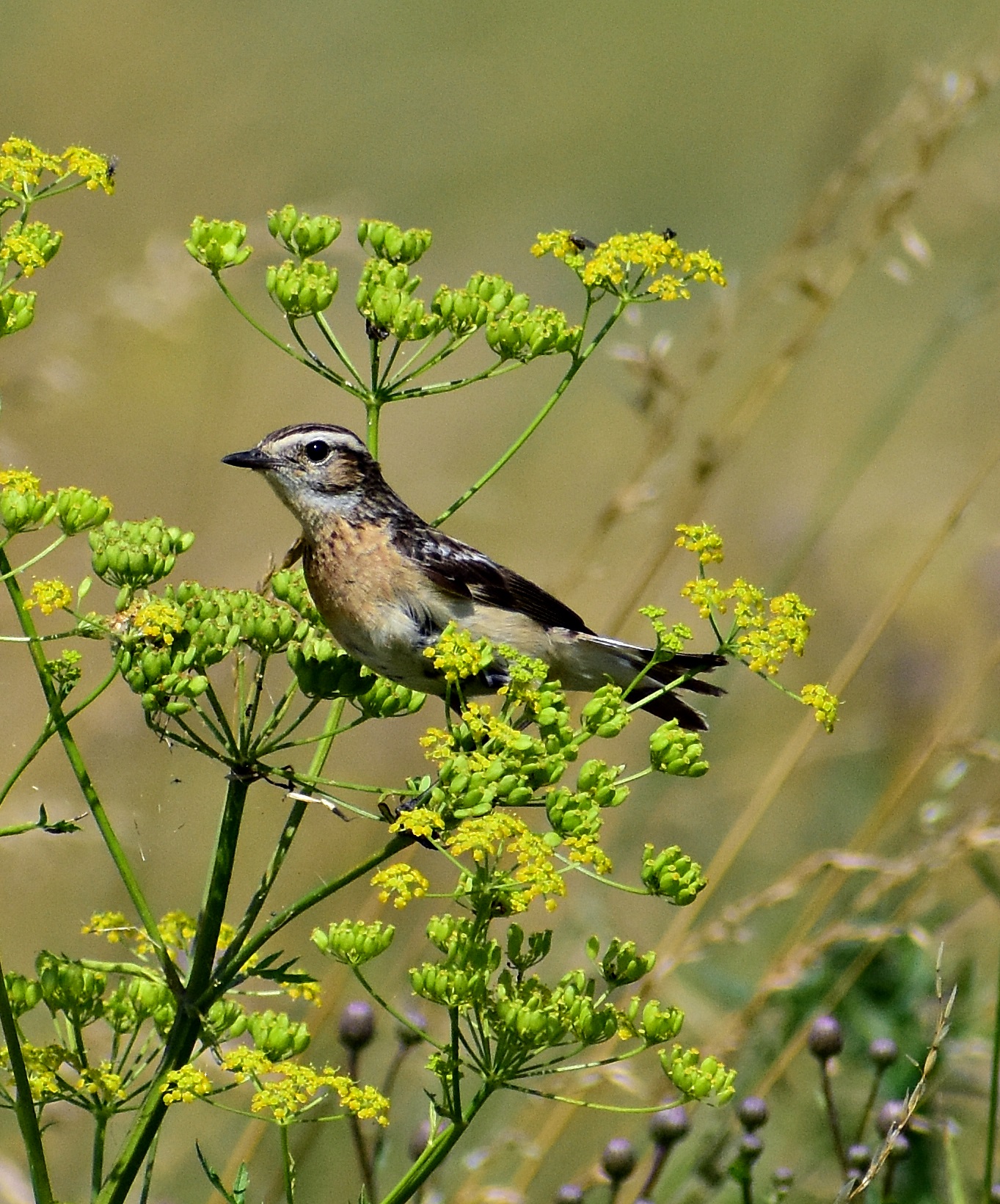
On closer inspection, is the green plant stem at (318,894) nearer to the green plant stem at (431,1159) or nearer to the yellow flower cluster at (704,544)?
the green plant stem at (431,1159)

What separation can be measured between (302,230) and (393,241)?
227mm

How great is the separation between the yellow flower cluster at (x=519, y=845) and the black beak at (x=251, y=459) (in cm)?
186

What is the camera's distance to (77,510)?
298 cm

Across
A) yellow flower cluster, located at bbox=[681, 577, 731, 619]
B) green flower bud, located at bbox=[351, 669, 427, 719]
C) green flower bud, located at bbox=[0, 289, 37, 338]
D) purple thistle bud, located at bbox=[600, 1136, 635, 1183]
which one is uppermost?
yellow flower cluster, located at bbox=[681, 577, 731, 619]

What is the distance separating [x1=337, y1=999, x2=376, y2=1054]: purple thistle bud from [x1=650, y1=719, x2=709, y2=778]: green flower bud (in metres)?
1.54

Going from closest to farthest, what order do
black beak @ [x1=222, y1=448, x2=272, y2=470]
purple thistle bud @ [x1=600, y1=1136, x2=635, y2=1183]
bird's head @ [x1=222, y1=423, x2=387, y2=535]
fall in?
purple thistle bud @ [x1=600, y1=1136, x2=635, y2=1183] < black beak @ [x1=222, y1=448, x2=272, y2=470] < bird's head @ [x1=222, y1=423, x2=387, y2=535]

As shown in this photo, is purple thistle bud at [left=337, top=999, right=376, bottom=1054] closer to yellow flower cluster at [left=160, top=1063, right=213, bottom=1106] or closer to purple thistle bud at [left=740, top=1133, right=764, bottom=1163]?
purple thistle bud at [left=740, top=1133, right=764, bottom=1163]

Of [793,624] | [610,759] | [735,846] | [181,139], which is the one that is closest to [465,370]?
[181,139]


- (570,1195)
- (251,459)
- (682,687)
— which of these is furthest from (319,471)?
(570,1195)

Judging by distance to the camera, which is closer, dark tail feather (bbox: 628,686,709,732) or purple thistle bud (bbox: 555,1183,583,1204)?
purple thistle bud (bbox: 555,1183,583,1204)

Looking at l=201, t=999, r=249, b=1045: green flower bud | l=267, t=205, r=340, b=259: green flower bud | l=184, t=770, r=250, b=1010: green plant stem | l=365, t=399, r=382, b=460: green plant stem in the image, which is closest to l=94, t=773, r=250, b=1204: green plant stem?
l=184, t=770, r=250, b=1010: green plant stem

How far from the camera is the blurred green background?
5.25 meters

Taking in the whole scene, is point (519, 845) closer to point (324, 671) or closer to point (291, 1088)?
point (291, 1088)

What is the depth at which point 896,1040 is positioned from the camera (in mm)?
4926
